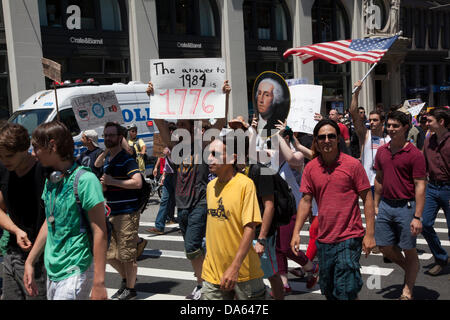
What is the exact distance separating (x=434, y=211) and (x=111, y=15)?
18.2 meters

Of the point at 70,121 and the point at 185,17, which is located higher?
the point at 185,17

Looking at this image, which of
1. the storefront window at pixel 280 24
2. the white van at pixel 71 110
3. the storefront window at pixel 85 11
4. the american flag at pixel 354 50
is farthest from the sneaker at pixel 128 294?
the storefront window at pixel 280 24

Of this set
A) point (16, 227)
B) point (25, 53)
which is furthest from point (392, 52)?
point (16, 227)

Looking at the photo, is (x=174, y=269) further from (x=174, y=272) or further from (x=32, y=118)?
(x=32, y=118)

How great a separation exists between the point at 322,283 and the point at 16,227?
2481 millimetres

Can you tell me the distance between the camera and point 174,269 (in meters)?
7.52

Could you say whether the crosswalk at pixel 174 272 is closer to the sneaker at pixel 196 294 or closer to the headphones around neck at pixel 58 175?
the sneaker at pixel 196 294

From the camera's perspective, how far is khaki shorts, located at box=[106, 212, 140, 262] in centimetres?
596

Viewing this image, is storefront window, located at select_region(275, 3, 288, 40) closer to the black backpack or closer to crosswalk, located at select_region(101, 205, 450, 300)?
crosswalk, located at select_region(101, 205, 450, 300)

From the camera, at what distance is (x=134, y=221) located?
610 cm

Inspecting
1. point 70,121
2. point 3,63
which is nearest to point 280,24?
point 3,63

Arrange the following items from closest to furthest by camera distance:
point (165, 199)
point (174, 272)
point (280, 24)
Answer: point (174, 272) < point (165, 199) < point (280, 24)

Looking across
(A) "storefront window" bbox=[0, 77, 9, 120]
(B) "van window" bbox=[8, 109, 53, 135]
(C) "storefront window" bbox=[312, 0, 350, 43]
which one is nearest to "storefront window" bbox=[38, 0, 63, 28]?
(A) "storefront window" bbox=[0, 77, 9, 120]
